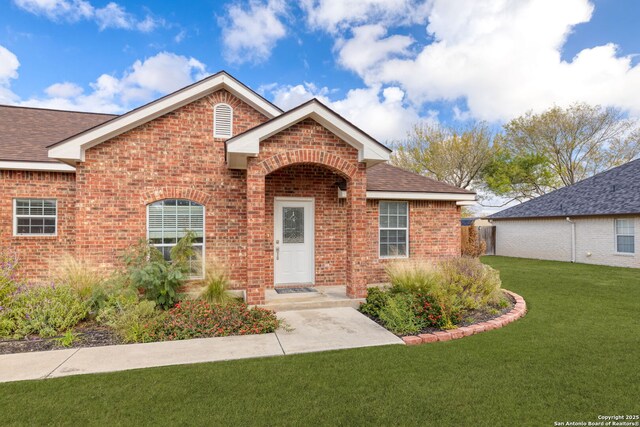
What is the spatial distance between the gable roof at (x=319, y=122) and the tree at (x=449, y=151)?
76.2ft

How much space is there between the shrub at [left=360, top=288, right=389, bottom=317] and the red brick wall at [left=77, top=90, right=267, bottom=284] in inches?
132

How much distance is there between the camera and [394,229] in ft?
33.2

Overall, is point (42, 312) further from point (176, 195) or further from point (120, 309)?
point (176, 195)

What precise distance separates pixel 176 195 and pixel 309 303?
163 inches

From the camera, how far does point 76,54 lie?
39.9ft

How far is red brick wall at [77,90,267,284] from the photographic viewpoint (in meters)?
7.41

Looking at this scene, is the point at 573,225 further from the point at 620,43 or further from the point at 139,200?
the point at 139,200

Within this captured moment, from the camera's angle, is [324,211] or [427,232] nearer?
[324,211]

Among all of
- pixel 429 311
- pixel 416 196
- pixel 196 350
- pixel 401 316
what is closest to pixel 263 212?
pixel 196 350

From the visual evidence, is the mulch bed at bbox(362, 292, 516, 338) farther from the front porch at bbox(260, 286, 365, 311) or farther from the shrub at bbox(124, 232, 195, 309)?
the shrub at bbox(124, 232, 195, 309)

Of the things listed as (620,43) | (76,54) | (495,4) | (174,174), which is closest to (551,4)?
(495,4)

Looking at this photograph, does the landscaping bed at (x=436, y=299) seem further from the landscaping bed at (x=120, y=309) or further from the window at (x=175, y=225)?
the window at (x=175, y=225)

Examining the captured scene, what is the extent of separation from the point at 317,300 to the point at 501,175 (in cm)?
2758

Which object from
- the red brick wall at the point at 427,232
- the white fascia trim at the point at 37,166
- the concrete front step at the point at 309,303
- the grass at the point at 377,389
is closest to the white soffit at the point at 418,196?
the red brick wall at the point at 427,232
